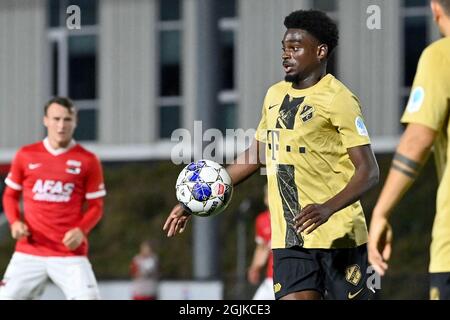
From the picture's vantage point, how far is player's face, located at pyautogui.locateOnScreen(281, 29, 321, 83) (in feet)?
23.5

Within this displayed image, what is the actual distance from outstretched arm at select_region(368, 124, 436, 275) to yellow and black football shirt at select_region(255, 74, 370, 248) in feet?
5.95

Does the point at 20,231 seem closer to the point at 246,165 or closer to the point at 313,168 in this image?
the point at 246,165

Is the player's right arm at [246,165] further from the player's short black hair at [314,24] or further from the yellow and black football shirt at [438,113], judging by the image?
the yellow and black football shirt at [438,113]

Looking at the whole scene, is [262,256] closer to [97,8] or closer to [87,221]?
[87,221]

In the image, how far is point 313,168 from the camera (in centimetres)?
706

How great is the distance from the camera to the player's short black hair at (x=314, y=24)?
721 cm

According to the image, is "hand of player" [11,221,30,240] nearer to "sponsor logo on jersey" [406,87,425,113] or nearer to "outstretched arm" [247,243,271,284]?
"outstretched arm" [247,243,271,284]

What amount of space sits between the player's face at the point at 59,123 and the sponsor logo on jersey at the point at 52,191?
0.36m

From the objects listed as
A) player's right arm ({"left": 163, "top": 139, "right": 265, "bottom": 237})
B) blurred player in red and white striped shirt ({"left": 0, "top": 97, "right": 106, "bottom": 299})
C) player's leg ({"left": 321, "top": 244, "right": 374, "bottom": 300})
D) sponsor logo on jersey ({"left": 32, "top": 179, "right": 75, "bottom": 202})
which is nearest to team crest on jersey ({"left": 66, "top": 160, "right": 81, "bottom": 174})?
blurred player in red and white striped shirt ({"left": 0, "top": 97, "right": 106, "bottom": 299})

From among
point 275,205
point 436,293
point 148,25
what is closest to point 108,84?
point 148,25

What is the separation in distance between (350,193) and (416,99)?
1597mm

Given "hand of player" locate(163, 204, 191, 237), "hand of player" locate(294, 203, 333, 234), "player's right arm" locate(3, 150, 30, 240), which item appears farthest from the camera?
"player's right arm" locate(3, 150, 30, 240)
